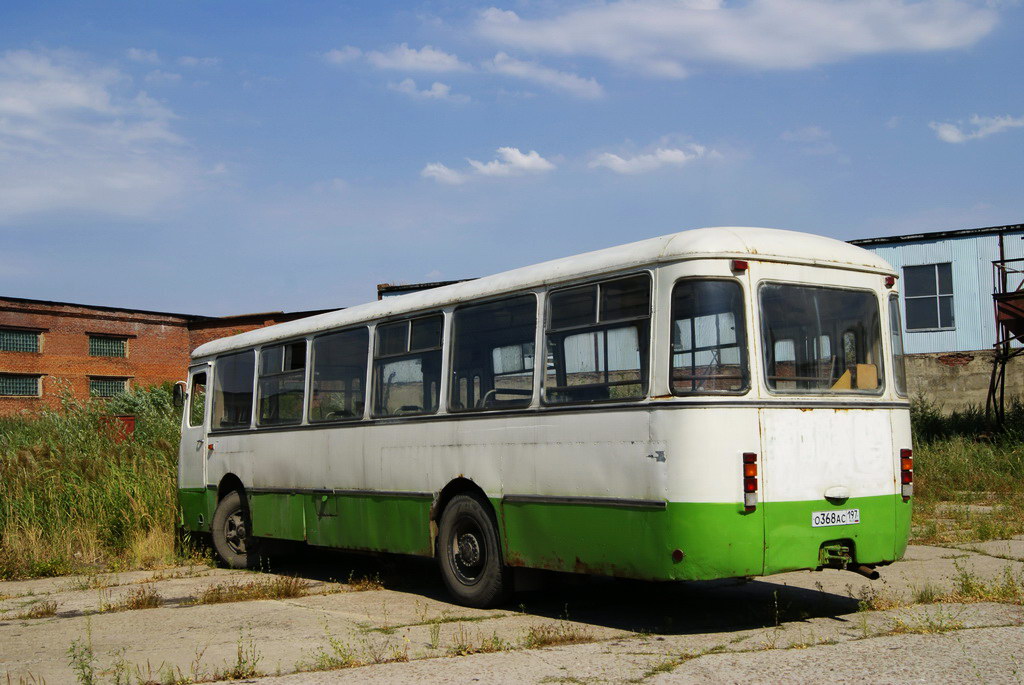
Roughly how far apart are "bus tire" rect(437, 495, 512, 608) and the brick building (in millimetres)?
37602

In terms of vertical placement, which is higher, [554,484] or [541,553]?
[554,484]

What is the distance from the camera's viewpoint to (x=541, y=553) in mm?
8281

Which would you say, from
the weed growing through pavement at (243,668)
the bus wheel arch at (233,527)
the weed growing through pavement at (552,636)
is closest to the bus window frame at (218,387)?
the bus wheel arch at (233,527)

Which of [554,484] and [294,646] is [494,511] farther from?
[294,646]

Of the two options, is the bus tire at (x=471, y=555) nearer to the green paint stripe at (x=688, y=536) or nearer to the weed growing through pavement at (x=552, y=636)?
the green paint stripe at (x=688, y=536)

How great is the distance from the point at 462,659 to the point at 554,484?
181cm

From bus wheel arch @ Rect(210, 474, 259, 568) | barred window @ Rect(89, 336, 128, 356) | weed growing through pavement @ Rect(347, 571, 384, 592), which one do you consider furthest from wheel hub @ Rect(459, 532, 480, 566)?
barred window @ Rect(89, 336, 128, 356)

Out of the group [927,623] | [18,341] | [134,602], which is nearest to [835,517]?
[927,623]

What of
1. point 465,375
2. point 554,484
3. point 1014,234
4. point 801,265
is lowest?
point 554,484

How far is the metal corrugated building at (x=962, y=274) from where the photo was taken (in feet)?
96.9

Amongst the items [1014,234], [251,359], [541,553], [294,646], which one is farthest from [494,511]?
[1014,234]

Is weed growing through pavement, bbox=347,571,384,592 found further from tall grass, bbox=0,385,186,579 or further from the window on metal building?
the window on metal building

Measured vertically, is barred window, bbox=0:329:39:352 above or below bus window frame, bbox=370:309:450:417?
above

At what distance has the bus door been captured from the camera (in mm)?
13461
